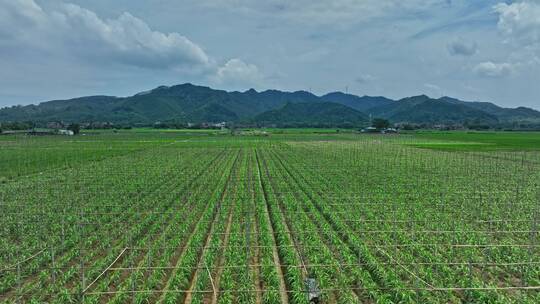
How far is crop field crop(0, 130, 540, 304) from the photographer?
821 centimetres

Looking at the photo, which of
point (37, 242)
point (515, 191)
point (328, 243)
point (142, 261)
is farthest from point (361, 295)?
point (515, 191)

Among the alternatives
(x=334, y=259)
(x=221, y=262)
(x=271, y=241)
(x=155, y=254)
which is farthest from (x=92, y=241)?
(x=334, y=259)

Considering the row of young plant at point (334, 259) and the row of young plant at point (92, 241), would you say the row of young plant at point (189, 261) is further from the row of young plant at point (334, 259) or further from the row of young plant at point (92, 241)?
the row of young plant at point (334, 259)

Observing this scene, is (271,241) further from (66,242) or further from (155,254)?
(66,242)

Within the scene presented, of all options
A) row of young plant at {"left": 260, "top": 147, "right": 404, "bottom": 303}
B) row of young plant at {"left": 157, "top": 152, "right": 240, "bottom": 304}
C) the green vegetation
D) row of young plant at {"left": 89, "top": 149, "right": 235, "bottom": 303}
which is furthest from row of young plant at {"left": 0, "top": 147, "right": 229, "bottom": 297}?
the green vegetation

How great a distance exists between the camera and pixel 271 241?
38.0ft

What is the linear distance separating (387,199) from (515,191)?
768 centimetres

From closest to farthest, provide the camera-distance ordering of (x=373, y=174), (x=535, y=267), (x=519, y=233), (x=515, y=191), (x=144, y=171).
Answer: (x=535, y=267)
(x=519, y=233)
(x=515, y=191)
(x=373, y=174)
(x=144, y=171)

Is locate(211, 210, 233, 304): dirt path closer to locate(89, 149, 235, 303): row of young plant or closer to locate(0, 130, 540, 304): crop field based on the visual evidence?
locate(0, 130, 540, 304): crop field

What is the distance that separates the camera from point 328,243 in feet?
37.2

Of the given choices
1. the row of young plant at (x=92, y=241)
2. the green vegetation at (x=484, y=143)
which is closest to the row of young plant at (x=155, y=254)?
the row of young plant at (x=92, y=241)

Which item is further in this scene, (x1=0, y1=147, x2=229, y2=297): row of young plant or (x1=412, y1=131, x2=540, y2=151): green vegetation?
(x1=412, y1=131, x2=540, y2=151): green vegetation

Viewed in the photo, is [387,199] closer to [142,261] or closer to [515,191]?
[515,191]

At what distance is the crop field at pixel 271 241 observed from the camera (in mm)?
8211
